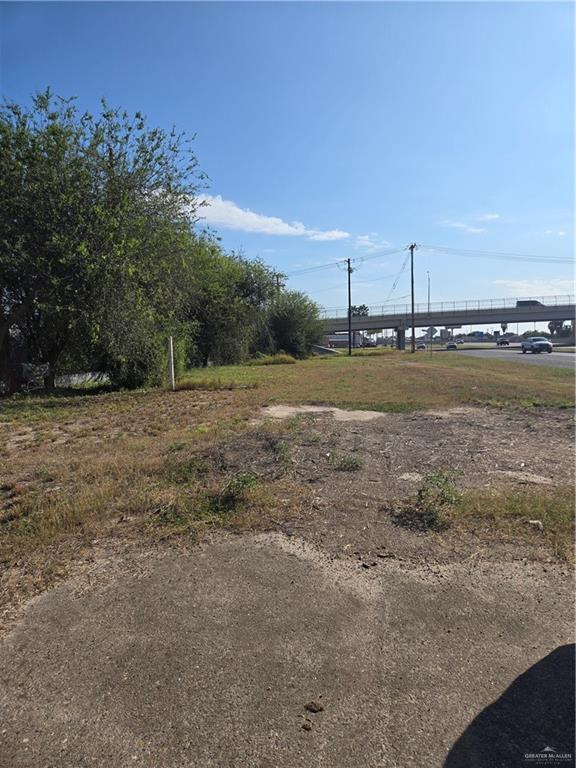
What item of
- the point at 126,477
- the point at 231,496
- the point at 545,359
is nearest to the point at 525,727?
the point at 231,496

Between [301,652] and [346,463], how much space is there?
341 centimetres

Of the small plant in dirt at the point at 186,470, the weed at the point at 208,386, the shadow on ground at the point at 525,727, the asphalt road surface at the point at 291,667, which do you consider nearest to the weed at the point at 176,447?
the small plant in dirt at the point at 186,470

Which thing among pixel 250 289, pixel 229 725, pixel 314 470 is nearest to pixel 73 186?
pixel 314 470

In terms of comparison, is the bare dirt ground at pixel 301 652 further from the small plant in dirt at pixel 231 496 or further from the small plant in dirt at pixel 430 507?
the small plant in dirt at pixel 231 496

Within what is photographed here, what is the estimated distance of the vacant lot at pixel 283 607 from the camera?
2.05 meters

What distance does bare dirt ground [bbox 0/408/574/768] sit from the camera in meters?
2.00

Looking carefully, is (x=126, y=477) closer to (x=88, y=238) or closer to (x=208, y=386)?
(x=88, y=238)

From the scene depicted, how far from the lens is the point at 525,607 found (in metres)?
2.97

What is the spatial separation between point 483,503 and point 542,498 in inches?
26.9

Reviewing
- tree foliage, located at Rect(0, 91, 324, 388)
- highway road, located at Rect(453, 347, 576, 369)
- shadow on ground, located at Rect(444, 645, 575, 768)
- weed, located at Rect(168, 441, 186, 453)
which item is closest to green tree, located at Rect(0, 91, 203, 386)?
tree foliage, located at Rect(0, 91, 324, 388)

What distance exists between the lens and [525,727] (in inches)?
81.6

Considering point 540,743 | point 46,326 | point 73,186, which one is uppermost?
point 73,186

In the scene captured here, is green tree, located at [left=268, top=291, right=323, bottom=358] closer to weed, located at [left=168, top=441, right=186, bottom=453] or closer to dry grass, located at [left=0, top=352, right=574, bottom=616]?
dry grass, located at [left=0, top=352, right=574, bottom=616]

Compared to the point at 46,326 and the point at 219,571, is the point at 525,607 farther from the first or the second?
the point at 46,326
